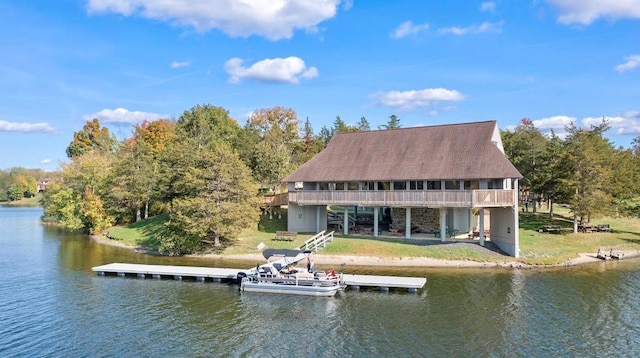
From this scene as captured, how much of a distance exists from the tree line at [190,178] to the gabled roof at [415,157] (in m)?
7.20

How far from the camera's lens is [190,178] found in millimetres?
41219

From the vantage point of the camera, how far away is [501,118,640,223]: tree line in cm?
4147

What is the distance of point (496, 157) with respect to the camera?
3744 centimetres

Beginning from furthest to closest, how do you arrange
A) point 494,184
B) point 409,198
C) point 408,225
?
point 408,225 < point 409,198 < point 494,184

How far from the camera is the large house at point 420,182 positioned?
3656 cm

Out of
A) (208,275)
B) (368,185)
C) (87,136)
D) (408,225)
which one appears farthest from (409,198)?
(87,136)

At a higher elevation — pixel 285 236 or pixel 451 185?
pixel 451 185

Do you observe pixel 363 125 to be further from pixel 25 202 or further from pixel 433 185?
pixel 25 202

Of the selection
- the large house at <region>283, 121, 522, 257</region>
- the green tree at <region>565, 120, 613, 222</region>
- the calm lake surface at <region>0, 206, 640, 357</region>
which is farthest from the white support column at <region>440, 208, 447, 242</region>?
the green tree at <region>565, 120, 613, 222</region>

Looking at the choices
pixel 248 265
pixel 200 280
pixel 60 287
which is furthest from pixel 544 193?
pixel 60 287

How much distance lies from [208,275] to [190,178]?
12.2m

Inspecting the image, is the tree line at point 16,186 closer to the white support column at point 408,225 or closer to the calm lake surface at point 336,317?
the calm lake surface at point 336,317

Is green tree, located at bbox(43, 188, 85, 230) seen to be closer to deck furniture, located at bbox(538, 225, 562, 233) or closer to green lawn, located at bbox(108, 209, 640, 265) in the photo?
green lawn, located at bbox(108, 209, 640, 265)

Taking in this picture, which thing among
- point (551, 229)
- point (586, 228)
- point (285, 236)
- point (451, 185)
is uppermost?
point (451, 185)
